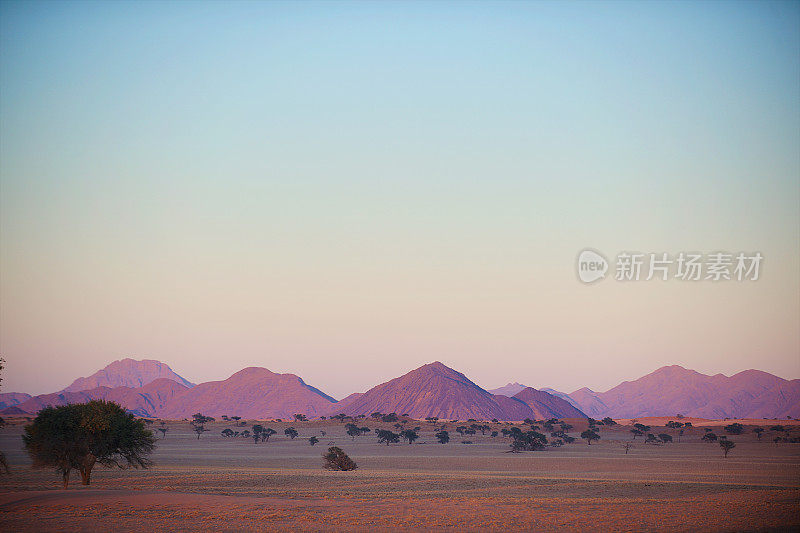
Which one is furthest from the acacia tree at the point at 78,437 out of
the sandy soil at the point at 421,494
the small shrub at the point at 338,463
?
the small shrub at the point at 338,463

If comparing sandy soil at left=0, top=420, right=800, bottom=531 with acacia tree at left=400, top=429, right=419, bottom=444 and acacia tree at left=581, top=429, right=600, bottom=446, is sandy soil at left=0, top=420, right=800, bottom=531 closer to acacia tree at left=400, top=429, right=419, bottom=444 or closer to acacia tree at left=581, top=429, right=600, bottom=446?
acacia tree at left=400, top=429, right=419, bottom=444

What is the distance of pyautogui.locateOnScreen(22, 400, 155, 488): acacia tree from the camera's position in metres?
36.6

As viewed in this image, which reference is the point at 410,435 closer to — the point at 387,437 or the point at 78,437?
the point at 387,437

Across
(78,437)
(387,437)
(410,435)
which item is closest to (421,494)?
(78,437)

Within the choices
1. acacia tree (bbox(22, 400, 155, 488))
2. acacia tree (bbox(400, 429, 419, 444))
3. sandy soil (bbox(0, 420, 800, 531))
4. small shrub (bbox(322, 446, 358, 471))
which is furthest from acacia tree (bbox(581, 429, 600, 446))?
acacia tree (bbox(22, 400, 155, 488))

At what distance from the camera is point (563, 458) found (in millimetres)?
68062

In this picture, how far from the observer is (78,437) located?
37.2 metres

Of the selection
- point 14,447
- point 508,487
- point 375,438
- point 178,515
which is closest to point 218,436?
point 375,438

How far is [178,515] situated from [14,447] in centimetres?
5923

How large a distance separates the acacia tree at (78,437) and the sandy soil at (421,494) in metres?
1.61

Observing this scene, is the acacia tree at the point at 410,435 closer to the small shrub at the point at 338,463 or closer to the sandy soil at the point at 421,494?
the sandy soil at the point at 421,494

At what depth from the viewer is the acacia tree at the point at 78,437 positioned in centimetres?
3659

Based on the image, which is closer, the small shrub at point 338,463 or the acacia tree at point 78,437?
the acacia tree at point 78,437

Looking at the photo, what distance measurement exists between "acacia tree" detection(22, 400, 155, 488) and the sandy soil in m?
1.61
